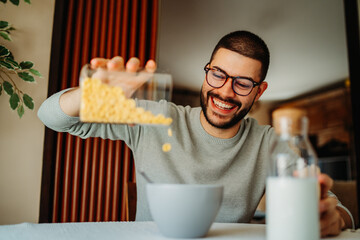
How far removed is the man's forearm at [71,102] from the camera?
0.91 m

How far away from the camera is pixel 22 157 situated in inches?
71.9

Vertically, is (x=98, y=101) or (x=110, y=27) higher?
(x=110, y=27)

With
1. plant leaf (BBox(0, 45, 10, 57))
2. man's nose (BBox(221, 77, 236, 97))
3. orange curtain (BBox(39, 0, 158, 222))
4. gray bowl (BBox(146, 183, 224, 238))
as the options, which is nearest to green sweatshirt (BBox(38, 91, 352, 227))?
man's nose (BBox(221, 77, 236, 97))

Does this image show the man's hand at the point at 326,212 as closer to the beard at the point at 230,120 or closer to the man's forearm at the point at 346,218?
the man's forearm at the point at 346,218

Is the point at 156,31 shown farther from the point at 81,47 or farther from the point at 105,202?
the point at 105,202

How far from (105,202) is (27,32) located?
1127 mm

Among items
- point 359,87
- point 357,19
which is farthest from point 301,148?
point 357,19

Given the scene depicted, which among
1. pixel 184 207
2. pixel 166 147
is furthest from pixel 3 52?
pixel 184 207

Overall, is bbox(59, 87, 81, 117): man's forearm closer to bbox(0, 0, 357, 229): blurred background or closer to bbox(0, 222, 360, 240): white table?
bbox(0, 222, 360, 240): white table

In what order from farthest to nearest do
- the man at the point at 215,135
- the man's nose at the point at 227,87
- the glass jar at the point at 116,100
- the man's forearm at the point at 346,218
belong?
1. the man's nose at the point at 227,87
2. the man at the point at 215,135
3. the man's forearm at the point at 346,218
4. the glass jar at the point at 116,100

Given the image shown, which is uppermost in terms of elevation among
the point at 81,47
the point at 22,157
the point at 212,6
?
the point at 212,6

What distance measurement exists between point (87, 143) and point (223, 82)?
1085 mm

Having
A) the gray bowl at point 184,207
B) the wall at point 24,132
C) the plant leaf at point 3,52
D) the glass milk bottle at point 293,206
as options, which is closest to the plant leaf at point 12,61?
the plant leaf at point 3,52

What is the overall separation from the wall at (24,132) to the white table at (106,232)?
1.26 meters
